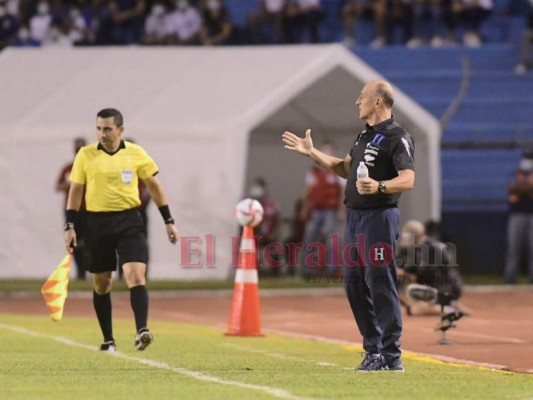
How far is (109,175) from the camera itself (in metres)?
13.3

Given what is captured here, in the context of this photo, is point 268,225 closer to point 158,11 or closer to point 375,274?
point 158,11

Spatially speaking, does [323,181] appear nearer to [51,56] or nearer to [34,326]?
[51,56]

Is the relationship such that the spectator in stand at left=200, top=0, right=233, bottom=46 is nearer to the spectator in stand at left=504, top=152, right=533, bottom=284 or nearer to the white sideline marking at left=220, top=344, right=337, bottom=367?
the spectator in stand at left=504, top=152, right=533, bottom=284

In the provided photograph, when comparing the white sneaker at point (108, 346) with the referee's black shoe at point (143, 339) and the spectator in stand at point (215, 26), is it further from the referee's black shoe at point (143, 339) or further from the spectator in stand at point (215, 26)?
the spectator in stand at point (215, 26)

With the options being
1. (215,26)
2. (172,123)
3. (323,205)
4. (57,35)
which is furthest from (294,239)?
(57,35)

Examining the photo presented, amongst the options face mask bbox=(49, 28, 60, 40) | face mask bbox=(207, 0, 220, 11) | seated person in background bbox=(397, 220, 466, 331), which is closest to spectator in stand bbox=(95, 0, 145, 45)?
face mask bbox=(49, 28, 60, 40)

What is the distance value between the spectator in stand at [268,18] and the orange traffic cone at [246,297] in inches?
637

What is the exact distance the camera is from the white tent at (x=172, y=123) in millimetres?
24844

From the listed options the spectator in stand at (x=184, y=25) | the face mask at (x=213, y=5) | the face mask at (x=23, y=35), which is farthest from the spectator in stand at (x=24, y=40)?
the face mask at (x=213, y=5)

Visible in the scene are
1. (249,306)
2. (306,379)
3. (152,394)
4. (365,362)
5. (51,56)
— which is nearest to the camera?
(152,394)

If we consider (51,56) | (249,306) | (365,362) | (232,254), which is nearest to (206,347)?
(249,306)

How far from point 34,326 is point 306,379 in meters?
7.31

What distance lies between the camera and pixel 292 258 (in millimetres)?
28047

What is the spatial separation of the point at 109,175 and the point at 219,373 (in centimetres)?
285
